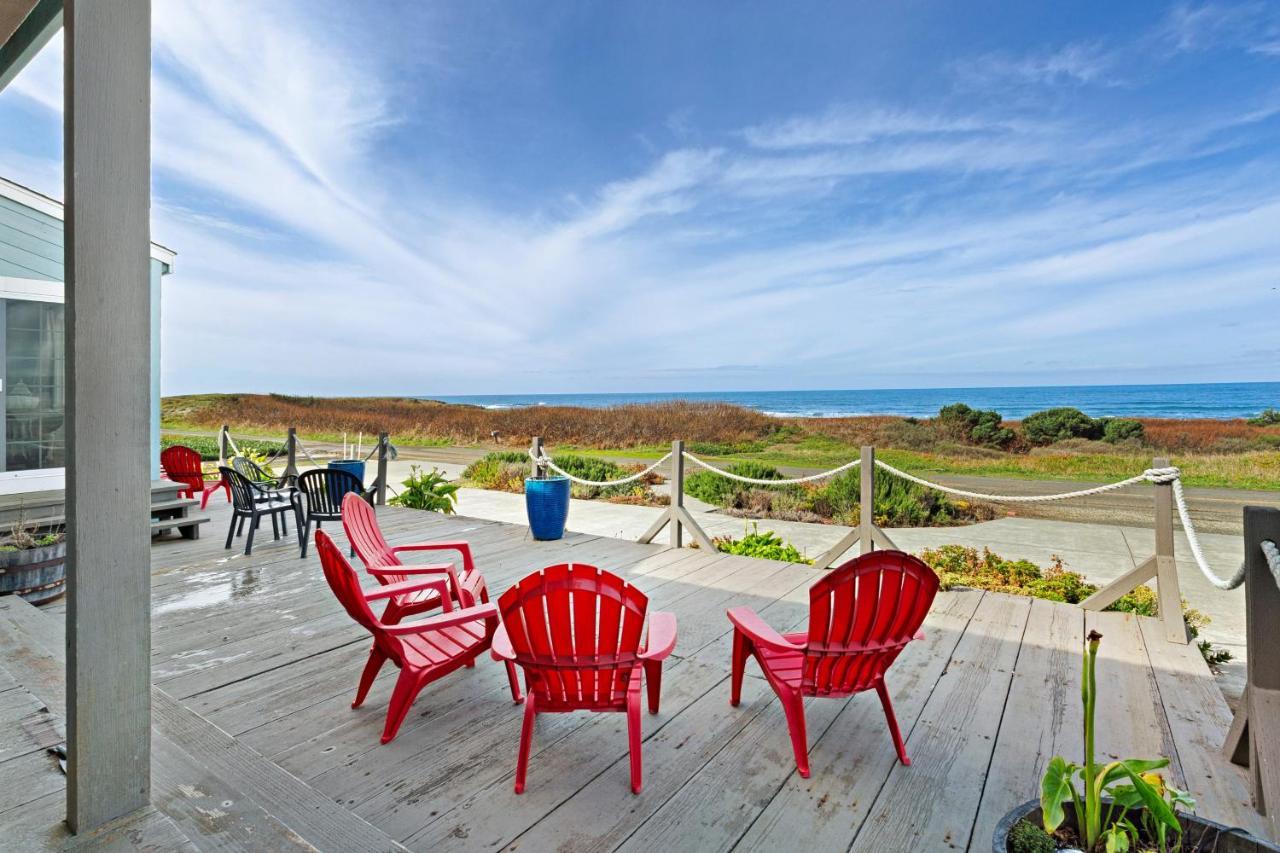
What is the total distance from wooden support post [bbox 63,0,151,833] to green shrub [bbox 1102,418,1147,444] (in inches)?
1237

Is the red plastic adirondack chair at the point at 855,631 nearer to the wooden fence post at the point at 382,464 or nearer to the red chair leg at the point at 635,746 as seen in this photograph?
the red chair leg at the point at 635,746

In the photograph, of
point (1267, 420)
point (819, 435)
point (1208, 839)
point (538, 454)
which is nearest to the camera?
point (1208, 839)

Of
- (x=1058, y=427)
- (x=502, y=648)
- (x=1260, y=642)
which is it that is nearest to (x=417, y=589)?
(x=502, y=648)

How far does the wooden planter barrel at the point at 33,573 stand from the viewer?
357 cm

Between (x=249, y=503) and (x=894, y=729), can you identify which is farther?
(x=249, y=503)

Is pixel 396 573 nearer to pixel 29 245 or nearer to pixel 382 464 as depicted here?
pixel 382 464

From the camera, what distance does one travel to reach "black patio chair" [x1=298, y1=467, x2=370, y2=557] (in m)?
4.98

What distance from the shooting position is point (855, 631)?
209cm

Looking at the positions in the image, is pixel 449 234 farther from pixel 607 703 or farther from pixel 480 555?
pixel 607 703

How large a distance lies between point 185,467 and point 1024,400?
52897 mm

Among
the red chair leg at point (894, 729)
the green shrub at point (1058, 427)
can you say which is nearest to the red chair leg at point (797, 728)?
the red chair leg at point (894, 729)

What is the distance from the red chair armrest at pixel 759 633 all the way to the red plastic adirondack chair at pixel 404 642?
97cm

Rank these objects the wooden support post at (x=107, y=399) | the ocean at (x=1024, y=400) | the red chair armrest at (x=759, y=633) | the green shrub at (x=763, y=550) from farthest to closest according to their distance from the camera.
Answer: the ocean at (x=1024, y=400)
the green shrub at (x=763, y=550)
the red chair armrest at (x=759, y=633)
the wooden support post at (x=107, y=399)

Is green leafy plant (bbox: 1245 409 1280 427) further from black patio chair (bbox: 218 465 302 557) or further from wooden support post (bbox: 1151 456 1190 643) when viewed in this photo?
black patio chair (bbox: 218 465 302 557)
